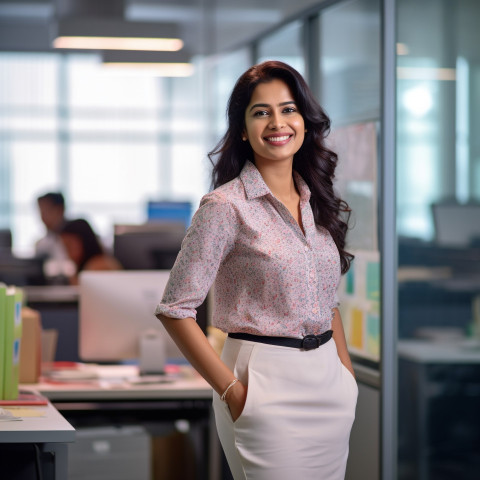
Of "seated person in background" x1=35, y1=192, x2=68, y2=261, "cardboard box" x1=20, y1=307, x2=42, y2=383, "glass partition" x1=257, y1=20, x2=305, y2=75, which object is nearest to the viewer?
"cardboard box" x1=20, y1=307, x2=42, y2=383

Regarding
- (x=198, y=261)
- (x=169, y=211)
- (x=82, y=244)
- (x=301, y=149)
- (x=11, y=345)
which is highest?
(x=301, y=149)

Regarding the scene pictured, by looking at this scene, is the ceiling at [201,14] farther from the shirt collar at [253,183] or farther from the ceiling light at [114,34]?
the shirt collar at [253,183]

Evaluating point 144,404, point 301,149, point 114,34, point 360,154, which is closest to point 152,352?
point 144,404

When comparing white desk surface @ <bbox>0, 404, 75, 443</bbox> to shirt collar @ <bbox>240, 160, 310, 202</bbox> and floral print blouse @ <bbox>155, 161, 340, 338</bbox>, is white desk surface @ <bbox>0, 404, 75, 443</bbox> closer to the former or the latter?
floral print blouse @ <bbox>155, 161, 340, 338</bbox>

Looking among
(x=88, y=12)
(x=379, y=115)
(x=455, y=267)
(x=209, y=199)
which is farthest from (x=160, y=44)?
(x=209, y=199)

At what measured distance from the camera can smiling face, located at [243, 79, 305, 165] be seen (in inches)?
83.7

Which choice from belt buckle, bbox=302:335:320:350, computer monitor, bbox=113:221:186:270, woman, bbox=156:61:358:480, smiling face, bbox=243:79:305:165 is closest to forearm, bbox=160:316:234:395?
woman, bbox=156:61:358:480

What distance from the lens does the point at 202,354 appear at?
79.4 inches

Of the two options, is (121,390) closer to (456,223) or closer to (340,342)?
(340,342)

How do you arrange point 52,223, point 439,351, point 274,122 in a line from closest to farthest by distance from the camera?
point 274,122 → point 439,351 → point 52,223

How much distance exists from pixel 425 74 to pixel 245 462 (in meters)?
2.01

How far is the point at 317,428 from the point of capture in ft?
6.82

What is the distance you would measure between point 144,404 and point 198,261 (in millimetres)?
1656

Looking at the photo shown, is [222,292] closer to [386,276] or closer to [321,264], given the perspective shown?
[321,264]
